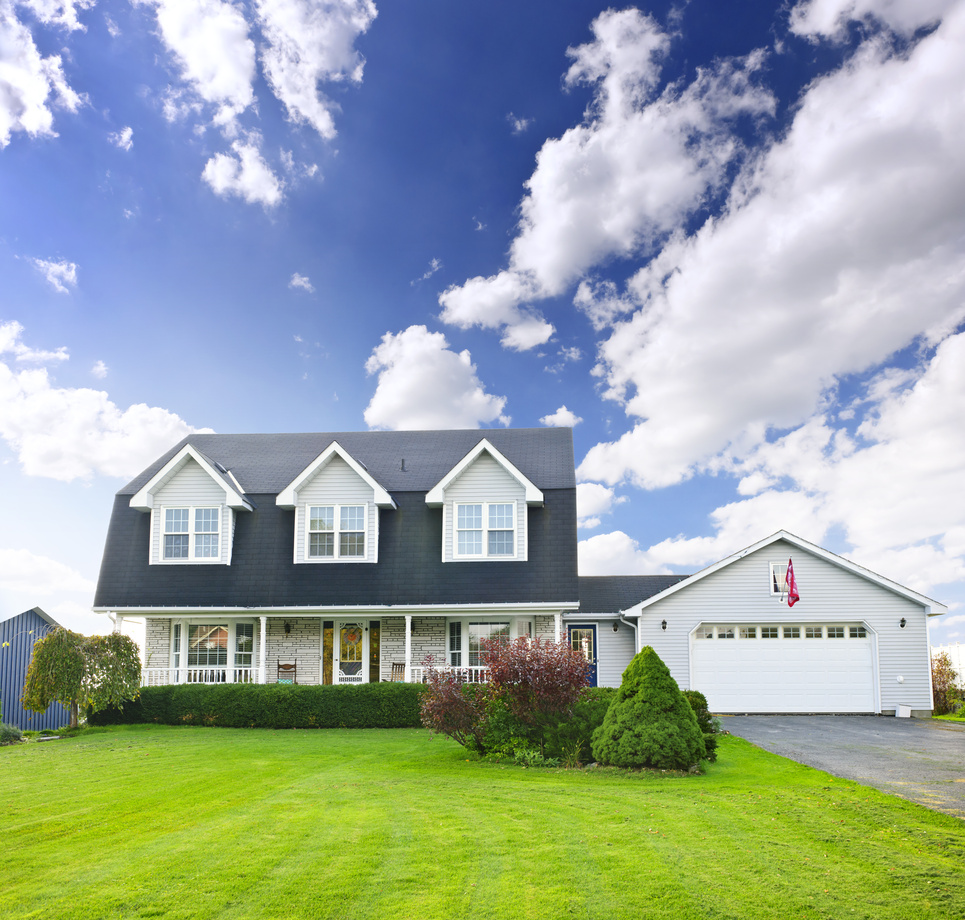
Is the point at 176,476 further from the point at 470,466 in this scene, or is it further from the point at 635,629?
the point at 635,629

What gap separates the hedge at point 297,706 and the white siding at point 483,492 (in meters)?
4.43

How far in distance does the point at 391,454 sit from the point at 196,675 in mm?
8756

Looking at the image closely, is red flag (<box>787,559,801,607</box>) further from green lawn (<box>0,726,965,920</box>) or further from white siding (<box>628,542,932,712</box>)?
green lawn (<box>0,726,965,920</box>)

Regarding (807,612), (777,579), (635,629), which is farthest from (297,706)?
(807,612)

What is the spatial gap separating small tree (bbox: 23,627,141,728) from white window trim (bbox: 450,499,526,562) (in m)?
8.82

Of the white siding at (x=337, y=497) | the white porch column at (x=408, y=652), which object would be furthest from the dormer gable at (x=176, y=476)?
the white porch column at (x=408, y=652)

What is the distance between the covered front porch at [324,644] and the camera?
2039cm

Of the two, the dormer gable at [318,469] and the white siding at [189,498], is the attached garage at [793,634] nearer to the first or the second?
the dormer gable at [318,469]

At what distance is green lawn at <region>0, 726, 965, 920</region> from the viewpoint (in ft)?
17.1

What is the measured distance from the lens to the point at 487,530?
67.3ft

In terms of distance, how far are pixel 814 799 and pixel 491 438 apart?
17.0 m

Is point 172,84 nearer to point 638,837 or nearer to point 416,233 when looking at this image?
point 416,233

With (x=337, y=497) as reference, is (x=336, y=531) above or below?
below

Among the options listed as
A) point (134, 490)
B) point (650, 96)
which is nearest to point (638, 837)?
point (650, 96)
